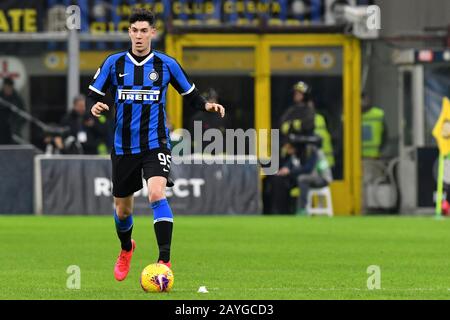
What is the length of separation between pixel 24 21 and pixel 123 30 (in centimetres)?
202

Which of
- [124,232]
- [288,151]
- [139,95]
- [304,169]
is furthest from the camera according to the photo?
[288,151]

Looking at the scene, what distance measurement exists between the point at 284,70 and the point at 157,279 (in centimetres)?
1793

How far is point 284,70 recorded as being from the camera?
28.7 metres

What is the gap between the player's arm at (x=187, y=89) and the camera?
1183 cm

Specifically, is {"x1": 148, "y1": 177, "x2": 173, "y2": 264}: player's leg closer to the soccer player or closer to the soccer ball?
the soccer player

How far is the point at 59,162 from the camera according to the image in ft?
84.1

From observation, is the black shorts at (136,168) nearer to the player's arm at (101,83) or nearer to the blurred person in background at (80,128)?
the player's arm at (101,83)

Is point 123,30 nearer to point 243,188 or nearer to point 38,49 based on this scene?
point 38,49

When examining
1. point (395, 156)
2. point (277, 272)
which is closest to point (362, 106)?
point (395, 156)

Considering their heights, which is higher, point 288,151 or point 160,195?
point 288,151

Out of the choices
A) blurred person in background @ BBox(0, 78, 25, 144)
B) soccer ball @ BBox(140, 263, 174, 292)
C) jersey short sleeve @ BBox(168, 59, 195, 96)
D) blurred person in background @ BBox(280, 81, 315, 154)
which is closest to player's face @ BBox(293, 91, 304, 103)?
blurred person in background @ BBox(280, 81, 315, 154)

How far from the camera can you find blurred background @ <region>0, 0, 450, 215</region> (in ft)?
91.7

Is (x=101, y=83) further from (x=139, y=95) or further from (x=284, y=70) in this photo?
(x=284, y=70)


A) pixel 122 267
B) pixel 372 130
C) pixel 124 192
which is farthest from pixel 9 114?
pixel 124 192
